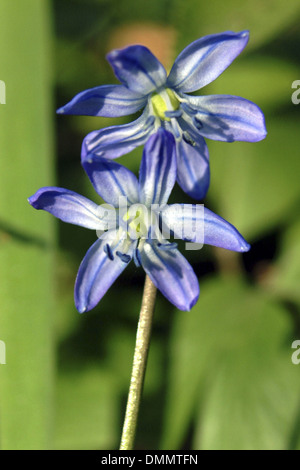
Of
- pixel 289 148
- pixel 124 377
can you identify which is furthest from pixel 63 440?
pixel 289 148

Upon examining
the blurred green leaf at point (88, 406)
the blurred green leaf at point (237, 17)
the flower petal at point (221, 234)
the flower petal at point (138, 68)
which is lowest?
the blurred green leaf at point (88, 406)

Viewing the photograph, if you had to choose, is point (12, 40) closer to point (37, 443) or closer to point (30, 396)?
point (30, 396)

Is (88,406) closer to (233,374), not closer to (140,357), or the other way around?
(233,374)

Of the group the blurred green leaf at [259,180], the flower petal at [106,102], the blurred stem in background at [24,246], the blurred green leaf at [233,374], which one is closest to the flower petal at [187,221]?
the flower petal at [106,102]

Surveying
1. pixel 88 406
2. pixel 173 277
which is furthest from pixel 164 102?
pixel 88 406

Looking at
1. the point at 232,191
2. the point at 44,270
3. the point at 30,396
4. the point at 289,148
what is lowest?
the point at 30,396

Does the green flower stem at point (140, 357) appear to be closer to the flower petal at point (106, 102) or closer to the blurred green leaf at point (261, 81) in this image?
the flower petal at point (106, 102)
